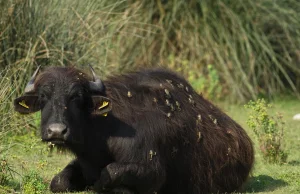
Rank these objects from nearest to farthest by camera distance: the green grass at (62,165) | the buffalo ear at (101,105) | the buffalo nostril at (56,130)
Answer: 1. the buffalo nostril at (56,130)
2. the buffalo ear at (101,105)
3. the green grass at (62,165)

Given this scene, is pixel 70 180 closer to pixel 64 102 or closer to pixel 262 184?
pixel 64 102

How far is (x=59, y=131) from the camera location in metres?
7.03

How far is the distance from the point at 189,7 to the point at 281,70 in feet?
7.62

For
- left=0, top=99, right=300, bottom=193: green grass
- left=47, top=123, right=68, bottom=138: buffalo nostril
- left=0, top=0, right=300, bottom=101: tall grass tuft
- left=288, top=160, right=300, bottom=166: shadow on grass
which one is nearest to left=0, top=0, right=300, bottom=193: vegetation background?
left=0, top=0, right=300, bottom=101: tall grass tuft

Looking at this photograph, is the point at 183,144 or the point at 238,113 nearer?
the point at 183,144

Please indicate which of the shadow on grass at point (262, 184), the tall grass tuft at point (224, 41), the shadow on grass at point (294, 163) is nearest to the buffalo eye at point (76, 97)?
the shadow on grass at point (262, 184)

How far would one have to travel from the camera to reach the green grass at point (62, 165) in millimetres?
8406

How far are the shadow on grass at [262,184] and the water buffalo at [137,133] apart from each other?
0.85ft

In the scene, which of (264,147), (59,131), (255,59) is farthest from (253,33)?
(59,131)

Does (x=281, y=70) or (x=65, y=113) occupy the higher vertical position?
(x=65, y=113)

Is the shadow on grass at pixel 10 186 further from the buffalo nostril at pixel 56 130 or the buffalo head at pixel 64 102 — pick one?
the buffalo nostril at pixel 56 130

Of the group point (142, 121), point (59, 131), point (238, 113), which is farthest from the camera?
point (238, 113)

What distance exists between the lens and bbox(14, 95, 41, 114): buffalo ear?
24.9ft

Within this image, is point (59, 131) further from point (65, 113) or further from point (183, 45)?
point (183, 45)
